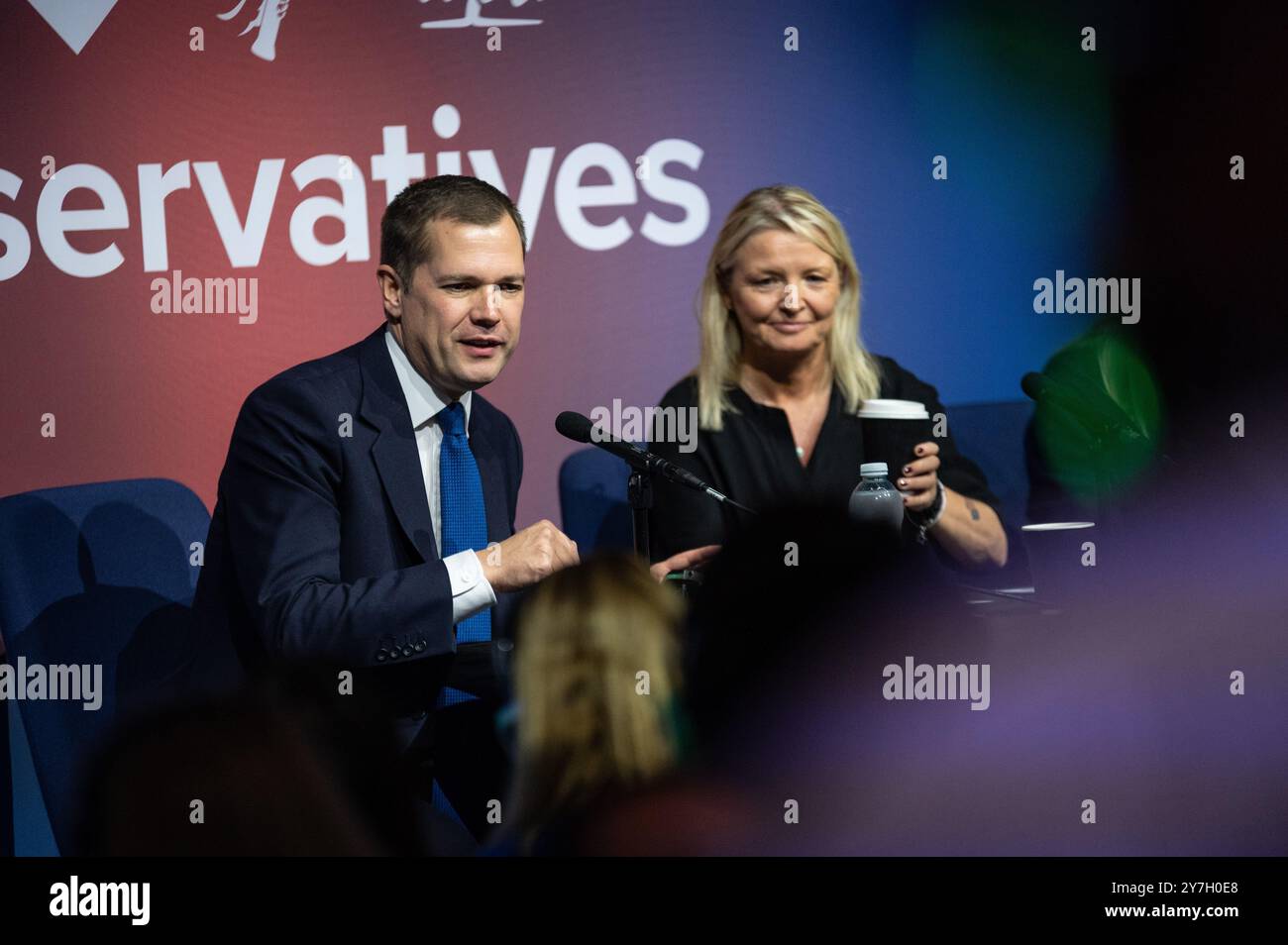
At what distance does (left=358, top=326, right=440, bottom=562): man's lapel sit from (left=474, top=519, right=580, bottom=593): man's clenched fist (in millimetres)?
237

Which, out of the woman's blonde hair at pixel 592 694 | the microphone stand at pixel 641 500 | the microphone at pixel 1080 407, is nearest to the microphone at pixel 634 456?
the microphone stand at pixel 641 500

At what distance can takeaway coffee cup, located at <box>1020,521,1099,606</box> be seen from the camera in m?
2.72

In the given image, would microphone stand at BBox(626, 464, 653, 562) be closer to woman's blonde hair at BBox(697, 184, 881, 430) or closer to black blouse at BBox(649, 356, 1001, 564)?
black blouse at BBox(649, 356, 1001, 564)

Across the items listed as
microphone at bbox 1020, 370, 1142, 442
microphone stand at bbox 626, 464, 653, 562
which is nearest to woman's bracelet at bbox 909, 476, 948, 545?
microphone at bbox 1020, 370, 1142, 442

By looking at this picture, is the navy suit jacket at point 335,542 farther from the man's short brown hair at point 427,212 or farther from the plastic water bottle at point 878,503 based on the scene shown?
the plastic water bottle at point 878,503

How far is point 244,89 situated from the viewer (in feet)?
10.3

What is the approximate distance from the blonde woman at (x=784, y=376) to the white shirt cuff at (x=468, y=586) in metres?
0.51

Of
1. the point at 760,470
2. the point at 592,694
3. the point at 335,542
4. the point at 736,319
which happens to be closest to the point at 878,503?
the point at 760,470

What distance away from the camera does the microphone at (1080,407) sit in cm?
294

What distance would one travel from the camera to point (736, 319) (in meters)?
3.21

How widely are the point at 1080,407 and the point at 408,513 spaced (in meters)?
1.45

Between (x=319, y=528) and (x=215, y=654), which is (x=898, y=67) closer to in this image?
(x=319, y=528)

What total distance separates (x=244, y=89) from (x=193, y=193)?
0.87 ft

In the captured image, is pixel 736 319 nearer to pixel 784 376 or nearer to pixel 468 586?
pixel 784 376
